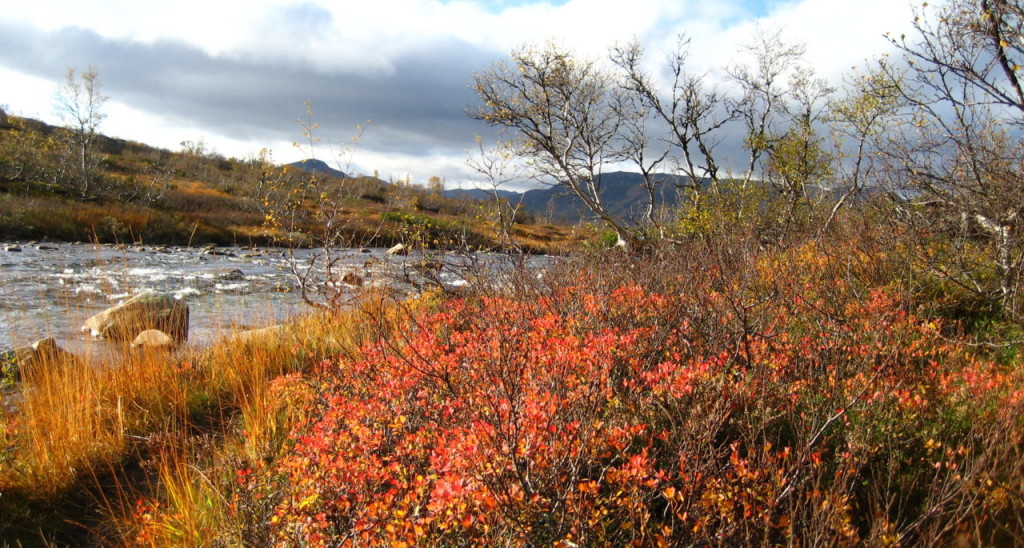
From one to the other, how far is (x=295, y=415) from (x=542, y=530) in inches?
115

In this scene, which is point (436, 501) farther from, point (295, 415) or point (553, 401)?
point (295, 415)

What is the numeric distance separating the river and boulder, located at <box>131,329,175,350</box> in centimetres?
51

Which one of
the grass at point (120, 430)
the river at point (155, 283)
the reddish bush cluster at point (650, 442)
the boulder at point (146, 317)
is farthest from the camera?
the river at point (155, 283)

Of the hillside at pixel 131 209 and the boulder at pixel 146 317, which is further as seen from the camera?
the hillside at pixel 131 209

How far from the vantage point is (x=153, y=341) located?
6422mm

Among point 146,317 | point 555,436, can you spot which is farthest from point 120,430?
point 555,436

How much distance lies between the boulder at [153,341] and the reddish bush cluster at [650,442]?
2.34 metres

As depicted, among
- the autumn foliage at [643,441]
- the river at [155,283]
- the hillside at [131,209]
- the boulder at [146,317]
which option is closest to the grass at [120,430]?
the autumn foliage at [643,441]

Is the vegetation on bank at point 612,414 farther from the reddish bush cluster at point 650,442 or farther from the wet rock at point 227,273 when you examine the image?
the wet rock at point 227,273

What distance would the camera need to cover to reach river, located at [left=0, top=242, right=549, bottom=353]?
26.9 ft

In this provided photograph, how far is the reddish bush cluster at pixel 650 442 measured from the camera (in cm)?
244

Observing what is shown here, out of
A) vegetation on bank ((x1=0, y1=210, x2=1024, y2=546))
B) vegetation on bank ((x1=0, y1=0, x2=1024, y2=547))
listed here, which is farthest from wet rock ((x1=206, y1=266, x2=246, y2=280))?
vegetation on bank ((x1=0, y1=210, x2=1024, y2=546))

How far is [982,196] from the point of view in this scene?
22.3 ft

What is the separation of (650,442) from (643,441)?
416 millimetres
